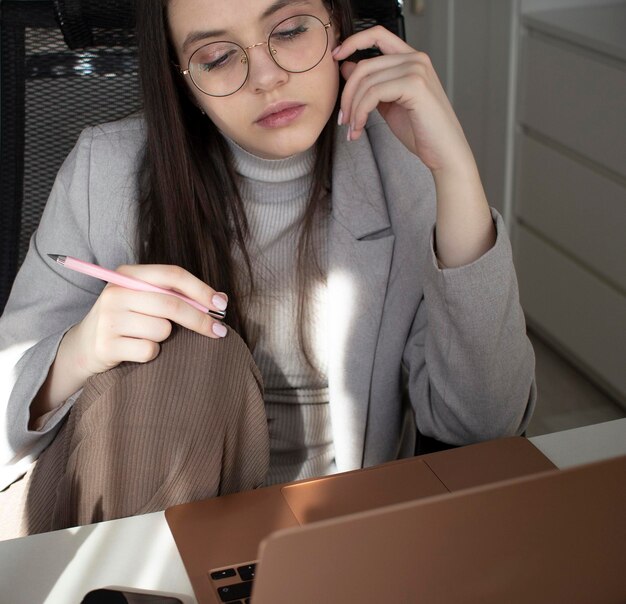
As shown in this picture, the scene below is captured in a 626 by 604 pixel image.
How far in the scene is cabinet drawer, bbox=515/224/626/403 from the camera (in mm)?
2291

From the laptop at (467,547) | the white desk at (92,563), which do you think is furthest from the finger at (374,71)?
the laptop at (467,547)

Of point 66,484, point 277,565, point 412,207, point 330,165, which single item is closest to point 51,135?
point 330,165

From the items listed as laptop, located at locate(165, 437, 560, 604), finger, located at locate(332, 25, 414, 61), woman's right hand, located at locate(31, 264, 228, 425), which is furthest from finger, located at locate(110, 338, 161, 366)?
finger, located at locate(332, 25, 414, 61)

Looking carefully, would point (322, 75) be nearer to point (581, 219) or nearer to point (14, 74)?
point (14, 74)

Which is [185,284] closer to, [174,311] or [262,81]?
[174,311]

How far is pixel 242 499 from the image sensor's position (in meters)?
0.83

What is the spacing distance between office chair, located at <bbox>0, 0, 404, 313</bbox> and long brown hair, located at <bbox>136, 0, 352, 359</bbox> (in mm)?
137

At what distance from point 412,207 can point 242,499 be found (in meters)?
0.55

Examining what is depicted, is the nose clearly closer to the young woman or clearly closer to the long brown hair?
the young woman

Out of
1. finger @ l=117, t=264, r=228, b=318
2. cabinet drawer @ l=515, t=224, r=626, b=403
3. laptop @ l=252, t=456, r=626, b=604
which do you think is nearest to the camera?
laptop @ l=252, t=456, r=626, b=604

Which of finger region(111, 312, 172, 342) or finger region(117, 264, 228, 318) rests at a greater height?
finger region(117, 264, 228, 318)

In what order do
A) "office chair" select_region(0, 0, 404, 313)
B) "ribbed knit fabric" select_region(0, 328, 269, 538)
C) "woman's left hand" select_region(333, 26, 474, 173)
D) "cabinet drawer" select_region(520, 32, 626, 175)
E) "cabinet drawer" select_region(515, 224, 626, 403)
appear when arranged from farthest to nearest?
"cabinet drawer" select_region(515, 224, 626, 403)
"cabinet drawer" select_region(520, 32, 626, 175)
"office chair" select_region(0, 0, 404, 313)
"woman's left hand" select_region(333, 26, 474, 173)
"ribbed knit fabric" select_region(0, 328, 269, 538)

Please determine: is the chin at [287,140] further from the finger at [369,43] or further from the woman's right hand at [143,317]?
the woman's right hand at [143,317]

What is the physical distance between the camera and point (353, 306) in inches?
48.7
